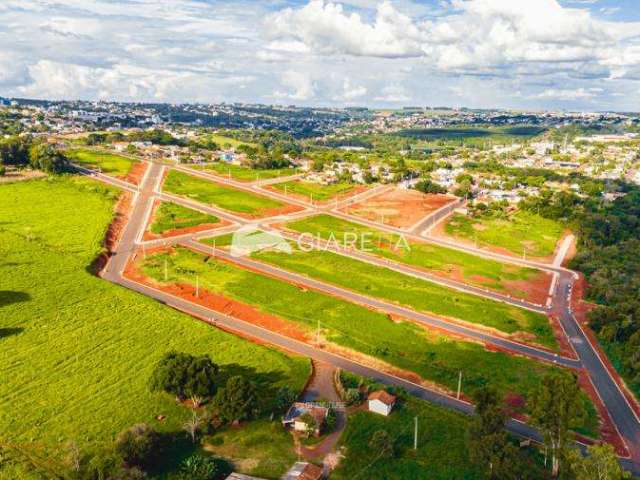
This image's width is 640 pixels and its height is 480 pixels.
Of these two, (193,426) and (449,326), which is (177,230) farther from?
(193,426)

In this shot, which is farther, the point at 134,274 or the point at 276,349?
the point at 134,274

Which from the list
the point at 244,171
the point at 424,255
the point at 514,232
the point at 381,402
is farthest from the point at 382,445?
the point at 244,171

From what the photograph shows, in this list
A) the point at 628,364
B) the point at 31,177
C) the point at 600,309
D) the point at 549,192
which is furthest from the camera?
the point at 549,192

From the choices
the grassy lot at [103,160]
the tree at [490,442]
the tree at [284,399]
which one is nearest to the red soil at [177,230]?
the grassy lot at [103,160]

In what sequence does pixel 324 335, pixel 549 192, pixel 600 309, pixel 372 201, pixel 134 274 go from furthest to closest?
pixel 549 192 < pixel 372 201 < pixel 134 274 < pixel 600 309 < pixel 324 335

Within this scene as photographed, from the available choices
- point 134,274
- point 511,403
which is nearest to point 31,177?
point 134,274

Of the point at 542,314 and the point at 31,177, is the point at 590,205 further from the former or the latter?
the point at 31,177
